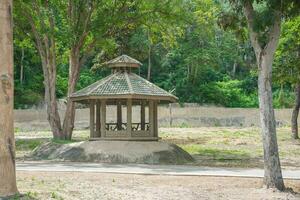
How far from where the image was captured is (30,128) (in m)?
48.6

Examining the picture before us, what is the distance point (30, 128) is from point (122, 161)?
27110 millimetres

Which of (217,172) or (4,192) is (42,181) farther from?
(217,172)

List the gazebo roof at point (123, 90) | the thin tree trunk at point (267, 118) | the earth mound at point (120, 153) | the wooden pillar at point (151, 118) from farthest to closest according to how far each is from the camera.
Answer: the wooden pillar at point (151, 118) < the gazebo roof at point (123, 90) < the earth mound at point (120, 153) < the thin tree trunk at point (267, 118)

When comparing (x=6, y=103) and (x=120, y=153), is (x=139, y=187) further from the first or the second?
(x=120, y=153)

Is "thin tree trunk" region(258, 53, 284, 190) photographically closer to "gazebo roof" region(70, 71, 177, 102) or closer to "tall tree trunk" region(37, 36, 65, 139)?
"gazebo roof" region(70, 71, 177, 102)

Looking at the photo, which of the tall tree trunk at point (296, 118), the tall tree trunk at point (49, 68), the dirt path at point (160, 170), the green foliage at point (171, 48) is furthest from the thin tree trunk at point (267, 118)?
the tall tree trunk at point (296, 118)

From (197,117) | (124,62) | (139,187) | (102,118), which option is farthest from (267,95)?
(197,117)

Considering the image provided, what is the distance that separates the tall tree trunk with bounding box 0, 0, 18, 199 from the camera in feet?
37.1

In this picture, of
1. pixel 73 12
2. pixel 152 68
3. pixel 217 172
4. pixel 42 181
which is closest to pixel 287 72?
pixel 73 12

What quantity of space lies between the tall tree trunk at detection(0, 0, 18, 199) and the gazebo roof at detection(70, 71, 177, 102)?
14.0 meters

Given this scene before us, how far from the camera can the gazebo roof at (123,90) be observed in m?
25.5

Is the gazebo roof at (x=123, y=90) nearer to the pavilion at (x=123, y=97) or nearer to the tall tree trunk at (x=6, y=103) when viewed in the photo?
A: the pavilion at (x=123, y=97)

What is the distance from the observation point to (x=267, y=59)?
1598 centimetres

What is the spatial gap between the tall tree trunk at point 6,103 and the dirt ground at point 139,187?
0.59 meters
